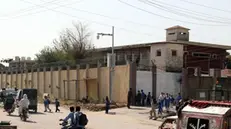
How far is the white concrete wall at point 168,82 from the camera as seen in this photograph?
41.0 m

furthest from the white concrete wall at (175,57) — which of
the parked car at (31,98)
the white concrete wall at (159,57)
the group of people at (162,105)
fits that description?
the parked car at (31,98)

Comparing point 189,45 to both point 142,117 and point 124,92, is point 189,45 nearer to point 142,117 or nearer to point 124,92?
point 124,92

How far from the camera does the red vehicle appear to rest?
1000 cm

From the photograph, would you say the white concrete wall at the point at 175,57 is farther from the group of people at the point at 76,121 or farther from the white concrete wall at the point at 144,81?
the group of people at the point at 76,121

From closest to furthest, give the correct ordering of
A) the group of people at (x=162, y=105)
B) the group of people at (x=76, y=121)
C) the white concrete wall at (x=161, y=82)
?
the group of people at (x=76, y=121)
the group of people at (x=162, y=105)
the white concrete wall at (x=161, y=82)

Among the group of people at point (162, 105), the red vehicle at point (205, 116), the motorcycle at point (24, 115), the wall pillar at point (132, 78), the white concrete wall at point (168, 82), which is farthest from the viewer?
the white concrete wall at point (168, 82)

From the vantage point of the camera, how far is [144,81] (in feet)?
131

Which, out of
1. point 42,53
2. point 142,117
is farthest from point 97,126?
point 42,53

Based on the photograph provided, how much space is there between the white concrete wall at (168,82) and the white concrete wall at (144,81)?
952mm

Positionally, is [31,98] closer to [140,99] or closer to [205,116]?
[140,99]

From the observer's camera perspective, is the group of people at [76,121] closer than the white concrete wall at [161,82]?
Yes

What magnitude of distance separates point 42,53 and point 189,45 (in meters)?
32.3

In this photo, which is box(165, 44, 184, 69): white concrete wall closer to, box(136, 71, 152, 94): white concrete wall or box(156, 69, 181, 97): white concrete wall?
box(156, 69, 181, 97): white concrete wall

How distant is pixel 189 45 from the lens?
171 ft
